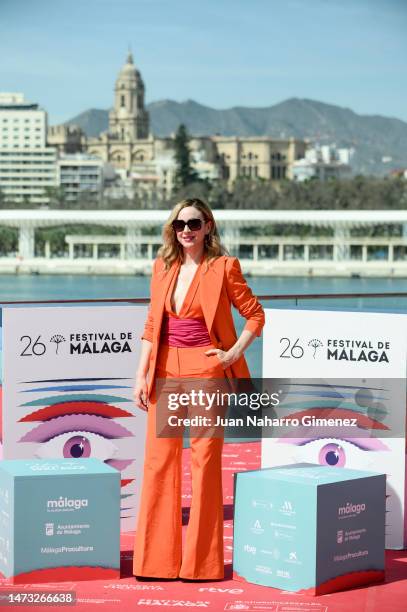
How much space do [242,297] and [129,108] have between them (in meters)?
133

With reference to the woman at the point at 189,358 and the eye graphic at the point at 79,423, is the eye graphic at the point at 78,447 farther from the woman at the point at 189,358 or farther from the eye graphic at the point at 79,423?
the woman at the point at 189,358

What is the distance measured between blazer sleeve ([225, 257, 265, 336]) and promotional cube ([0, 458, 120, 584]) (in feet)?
1.53

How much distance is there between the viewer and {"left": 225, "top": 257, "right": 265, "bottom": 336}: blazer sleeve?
2.67m

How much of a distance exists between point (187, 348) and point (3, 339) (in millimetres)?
629

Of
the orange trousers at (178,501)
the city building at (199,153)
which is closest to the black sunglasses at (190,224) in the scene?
the orange trousers at (178,501)

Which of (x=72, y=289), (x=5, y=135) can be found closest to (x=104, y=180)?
(x=5, y=135)

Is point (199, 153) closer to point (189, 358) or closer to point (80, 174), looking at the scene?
point (80, 174)

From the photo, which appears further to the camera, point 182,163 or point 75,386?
point 182,163

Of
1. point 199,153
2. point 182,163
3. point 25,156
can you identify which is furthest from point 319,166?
point 182,163

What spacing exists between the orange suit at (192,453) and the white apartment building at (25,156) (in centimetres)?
9876

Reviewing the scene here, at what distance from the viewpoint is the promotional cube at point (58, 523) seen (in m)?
2.74

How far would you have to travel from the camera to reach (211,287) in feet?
8.75

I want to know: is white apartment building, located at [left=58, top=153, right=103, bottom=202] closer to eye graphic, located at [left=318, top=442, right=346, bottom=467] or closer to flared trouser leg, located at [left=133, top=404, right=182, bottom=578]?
eye graphic, located at [left=318, top=442, right=346, bottom=467]

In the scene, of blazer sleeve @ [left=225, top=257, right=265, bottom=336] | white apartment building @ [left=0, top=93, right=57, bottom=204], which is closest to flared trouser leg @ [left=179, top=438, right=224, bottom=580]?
blazer sleeve @ [left=225, top=257, right=265, bottom=336]
